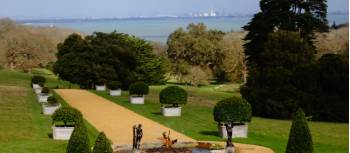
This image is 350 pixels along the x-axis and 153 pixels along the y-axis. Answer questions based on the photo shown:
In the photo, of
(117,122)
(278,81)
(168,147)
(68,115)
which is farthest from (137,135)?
(278,81)

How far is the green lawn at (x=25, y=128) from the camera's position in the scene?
20.8 m

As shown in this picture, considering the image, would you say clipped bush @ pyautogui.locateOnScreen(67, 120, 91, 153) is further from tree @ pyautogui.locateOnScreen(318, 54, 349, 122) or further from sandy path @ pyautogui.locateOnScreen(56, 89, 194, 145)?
tree @ pyautogui.locateOnScreen(318, 54, 349, 122)

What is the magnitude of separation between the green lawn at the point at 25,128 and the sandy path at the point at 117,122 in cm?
103

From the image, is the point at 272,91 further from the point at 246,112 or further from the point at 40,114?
the point at 40,114

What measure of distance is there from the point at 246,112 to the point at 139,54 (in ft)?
168

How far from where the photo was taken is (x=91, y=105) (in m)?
37.3

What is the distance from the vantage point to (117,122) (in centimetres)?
2903

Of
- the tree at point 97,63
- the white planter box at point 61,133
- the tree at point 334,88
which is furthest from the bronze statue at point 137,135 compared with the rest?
the tree at point 97,63

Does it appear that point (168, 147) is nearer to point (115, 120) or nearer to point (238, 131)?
point (238, 131)

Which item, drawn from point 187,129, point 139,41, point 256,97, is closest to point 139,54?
point 139,41

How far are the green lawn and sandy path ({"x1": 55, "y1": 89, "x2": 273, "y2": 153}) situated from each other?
1033 millimetres

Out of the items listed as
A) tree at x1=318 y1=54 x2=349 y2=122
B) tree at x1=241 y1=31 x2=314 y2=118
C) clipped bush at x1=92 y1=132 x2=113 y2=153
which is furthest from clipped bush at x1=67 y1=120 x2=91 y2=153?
tree at x1=318 y1=54 x2=349 y2=122

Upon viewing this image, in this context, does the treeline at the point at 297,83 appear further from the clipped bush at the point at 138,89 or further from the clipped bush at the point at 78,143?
the clipped bush at the point at 78,143

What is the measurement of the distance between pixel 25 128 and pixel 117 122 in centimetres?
514
